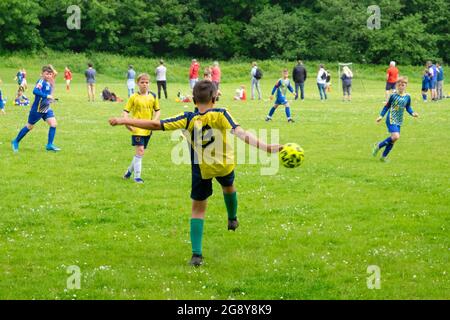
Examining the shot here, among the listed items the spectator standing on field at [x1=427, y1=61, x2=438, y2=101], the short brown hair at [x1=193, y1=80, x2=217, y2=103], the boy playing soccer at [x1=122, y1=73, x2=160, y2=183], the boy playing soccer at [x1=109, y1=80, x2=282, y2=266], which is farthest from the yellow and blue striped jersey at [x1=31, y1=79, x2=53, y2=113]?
the spectator standing on field at [x1=427, y1=61, x2=438, y2=101]

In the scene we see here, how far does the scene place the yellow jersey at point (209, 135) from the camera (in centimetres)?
822

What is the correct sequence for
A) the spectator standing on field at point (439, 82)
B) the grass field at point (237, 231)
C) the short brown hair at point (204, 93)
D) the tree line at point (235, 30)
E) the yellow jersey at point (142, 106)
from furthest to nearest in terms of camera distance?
the tree line at point (235, 30) < the spectator standing on field at point (439, 82) < the yellow jersey at point (142, 106) < the short brown hair at point (204, 93) < the grass field at point (237, 231)

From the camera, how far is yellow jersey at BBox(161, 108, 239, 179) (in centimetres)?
822

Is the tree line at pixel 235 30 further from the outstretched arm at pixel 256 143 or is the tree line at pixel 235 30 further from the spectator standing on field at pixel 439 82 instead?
the outstretched arm at pixel 256 143

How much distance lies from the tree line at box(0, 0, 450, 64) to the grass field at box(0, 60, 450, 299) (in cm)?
5691

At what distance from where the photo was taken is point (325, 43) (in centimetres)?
7606

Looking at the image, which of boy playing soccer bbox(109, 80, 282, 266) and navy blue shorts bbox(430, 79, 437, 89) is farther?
navy blue shorts bbox(430, 79, 437, 89)

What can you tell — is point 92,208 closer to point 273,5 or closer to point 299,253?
point 299,253
